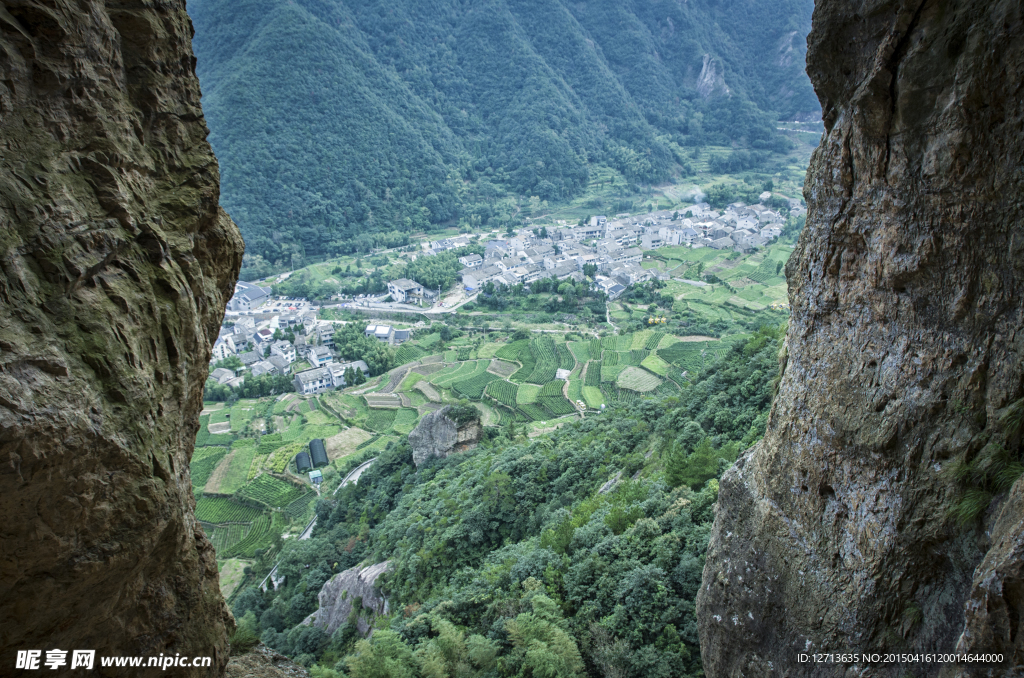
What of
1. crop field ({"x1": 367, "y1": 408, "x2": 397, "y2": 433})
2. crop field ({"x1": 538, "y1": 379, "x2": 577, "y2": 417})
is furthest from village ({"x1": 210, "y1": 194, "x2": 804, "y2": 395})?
crop field ({"x1": 538, "y1": 379, "x2": 577, "y2": 417})

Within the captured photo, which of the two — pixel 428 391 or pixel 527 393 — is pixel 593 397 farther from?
pixel 428 391

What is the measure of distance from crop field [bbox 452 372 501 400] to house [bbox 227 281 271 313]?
23906 mm

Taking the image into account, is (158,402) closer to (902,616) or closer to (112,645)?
(112,645)

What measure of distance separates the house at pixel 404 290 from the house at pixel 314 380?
42.3ft

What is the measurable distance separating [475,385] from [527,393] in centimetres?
315

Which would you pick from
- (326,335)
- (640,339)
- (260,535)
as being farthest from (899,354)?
(326,335)

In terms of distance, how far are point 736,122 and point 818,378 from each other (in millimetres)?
88493

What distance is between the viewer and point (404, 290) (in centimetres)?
4525

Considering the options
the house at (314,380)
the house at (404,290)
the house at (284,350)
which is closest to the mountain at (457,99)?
the house at (404,290)

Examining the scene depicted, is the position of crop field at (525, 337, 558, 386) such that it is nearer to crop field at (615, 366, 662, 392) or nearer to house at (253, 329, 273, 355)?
crop field at (615, 366, 662, 392)

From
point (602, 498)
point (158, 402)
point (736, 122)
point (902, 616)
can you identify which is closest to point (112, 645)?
point (158, 402)

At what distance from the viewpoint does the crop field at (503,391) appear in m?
27.9

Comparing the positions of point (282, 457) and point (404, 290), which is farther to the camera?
point (404, 290)

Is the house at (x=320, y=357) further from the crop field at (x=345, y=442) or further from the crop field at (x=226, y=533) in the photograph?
the crop field at (x=226, y=533)
